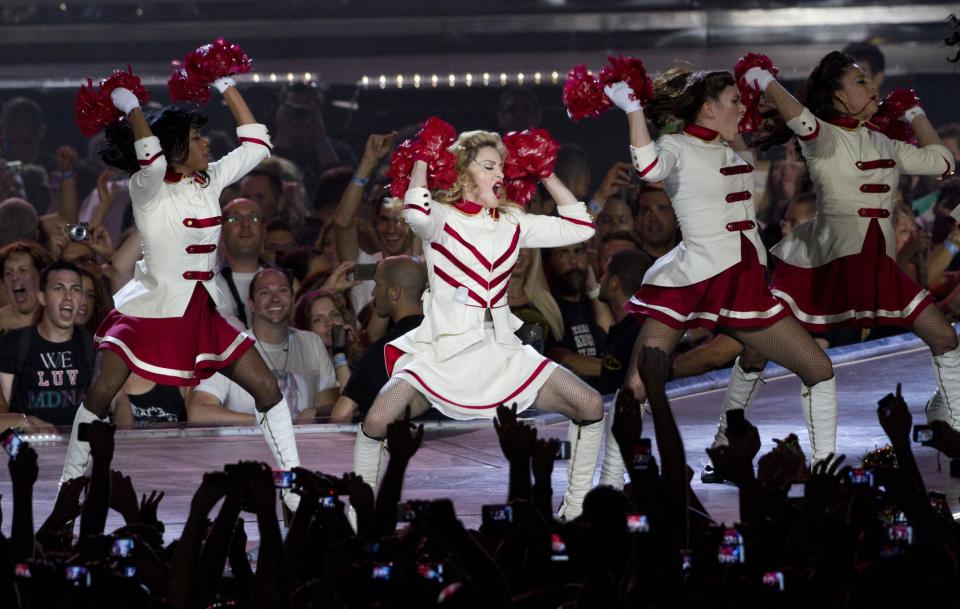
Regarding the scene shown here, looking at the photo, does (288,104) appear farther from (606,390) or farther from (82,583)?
(82,583)

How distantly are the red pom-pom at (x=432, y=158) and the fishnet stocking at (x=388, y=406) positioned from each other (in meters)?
0.65

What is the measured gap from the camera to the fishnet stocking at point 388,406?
511cm

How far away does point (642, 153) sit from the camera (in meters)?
5.41

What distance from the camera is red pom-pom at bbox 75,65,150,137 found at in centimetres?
547

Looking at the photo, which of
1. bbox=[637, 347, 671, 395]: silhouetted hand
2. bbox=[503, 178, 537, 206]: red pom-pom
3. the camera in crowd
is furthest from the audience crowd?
the camera in crowd

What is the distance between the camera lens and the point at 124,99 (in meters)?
5.42

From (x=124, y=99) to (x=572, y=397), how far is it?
1.78 metres

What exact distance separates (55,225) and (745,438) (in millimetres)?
6515

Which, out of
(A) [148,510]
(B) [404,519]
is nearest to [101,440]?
(A) [148,510]

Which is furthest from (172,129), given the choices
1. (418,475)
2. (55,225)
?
(55,225)

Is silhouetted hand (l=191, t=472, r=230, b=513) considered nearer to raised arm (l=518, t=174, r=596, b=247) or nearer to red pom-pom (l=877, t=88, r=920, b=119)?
raised arm (l=518, t=174, r=596, b=247)

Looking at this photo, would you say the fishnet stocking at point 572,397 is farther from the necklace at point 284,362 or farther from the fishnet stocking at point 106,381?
the necklace at point 284,362

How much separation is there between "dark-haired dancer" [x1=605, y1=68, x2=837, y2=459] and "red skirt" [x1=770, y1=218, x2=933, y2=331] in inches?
15.7

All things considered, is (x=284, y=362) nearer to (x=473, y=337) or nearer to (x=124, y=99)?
(x=124, y=99)
